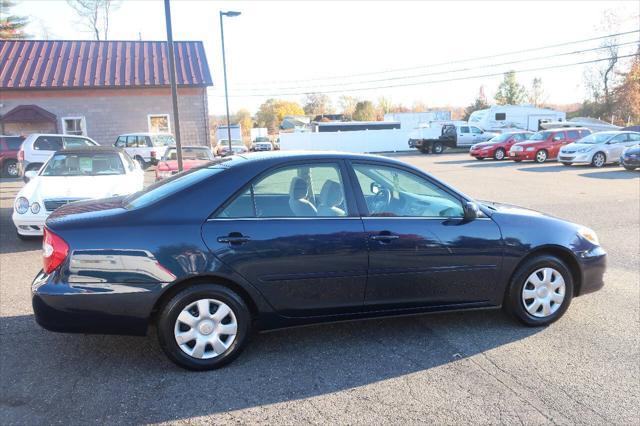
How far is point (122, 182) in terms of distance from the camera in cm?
823

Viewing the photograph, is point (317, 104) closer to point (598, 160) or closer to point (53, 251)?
point (598, 160)

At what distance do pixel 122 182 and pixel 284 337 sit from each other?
5.35 meters

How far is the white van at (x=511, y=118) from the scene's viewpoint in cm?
4012

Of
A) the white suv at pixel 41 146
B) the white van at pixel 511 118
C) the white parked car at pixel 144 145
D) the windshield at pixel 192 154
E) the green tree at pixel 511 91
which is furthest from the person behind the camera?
the green tree at pixel 511 91

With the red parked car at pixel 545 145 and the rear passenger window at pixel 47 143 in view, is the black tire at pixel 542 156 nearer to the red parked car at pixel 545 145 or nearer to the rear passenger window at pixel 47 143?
the red parked car at pixel 545 145

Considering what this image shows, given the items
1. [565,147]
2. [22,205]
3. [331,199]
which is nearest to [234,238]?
[331,199]

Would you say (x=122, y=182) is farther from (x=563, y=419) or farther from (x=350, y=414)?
(x=563, y=419)

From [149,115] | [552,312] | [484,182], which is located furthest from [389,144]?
[552,312]

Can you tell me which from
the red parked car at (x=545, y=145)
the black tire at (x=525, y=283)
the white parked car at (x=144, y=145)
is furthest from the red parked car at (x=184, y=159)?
the red parked car at (x=545, y=145)

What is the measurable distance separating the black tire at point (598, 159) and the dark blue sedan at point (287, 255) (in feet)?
60.2

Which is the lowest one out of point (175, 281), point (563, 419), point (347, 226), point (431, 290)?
point (563, 419)

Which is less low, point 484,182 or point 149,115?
point 149,115

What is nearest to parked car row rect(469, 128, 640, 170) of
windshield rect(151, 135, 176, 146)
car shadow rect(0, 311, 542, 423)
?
windshield rect(151, 135, 176, 146)

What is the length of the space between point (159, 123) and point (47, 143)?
9.84m
